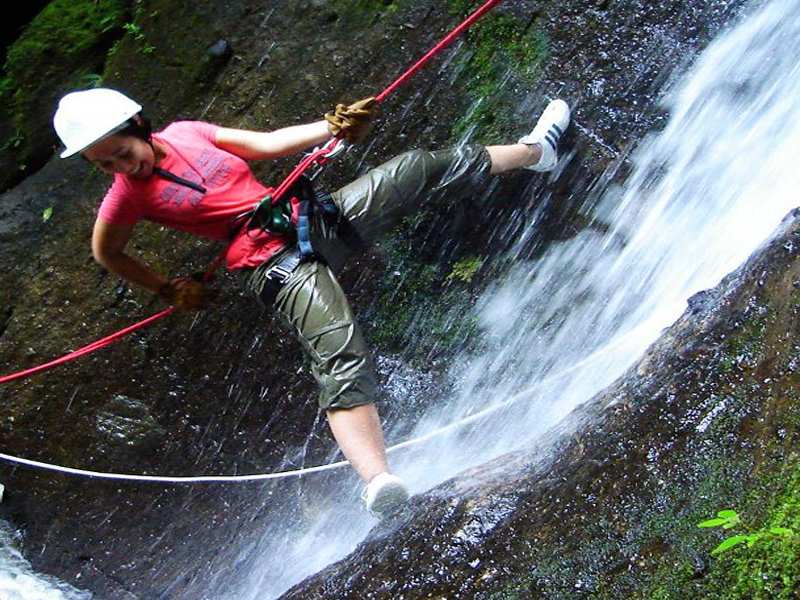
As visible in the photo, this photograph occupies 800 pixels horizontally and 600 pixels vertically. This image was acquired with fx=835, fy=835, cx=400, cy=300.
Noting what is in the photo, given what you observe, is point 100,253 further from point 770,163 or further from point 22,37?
point 770,163

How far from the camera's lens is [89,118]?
3.31 m

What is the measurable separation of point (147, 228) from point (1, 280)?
44.8 inches

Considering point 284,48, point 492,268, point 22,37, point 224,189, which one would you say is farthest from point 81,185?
point 492,268

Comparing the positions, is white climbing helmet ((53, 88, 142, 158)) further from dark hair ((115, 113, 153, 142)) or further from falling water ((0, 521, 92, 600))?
falling water ((0, 521, 92, 600))

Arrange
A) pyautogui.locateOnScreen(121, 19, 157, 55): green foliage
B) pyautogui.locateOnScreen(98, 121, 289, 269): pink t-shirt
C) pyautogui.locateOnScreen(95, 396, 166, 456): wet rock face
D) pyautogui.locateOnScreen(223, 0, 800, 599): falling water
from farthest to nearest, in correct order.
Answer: pyautogui.locateOnScreen(121, 19, 157, 55): green foliage
pyautogui.locateOnScreen(95, 396, 166, 456): wet rock face
pyautogui.locateOnScreen(223, 0, 800, 599): falling water
pyautogui.locateOnScreen(98, 121, 289, 269): pink t-shirt

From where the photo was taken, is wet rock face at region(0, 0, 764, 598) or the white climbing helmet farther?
wet rock face at region(0, 0, 764, 598)

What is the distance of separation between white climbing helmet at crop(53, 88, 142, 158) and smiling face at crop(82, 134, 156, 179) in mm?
48

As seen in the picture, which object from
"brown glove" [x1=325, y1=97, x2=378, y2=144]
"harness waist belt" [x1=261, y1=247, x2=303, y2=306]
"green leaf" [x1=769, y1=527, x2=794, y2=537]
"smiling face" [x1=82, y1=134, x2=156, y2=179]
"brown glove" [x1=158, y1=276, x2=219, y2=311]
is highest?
"smiling face" [x1=82, y1=134, x2=156, y2=179]

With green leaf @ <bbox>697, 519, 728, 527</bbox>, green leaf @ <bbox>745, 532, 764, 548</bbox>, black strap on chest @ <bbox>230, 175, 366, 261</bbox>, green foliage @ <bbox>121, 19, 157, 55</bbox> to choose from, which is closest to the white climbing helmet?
black strap on chest @ <bbox>230, 175, 366, 261</bbox>

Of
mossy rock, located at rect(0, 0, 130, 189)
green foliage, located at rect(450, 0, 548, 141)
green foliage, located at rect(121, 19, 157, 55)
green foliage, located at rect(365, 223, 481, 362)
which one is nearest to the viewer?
green foliage, located at rect(450, 0, 548, 141)

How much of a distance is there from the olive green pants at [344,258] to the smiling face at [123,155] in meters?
0.66

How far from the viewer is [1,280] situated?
5516mm

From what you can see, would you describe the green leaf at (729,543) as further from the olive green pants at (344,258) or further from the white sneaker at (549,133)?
the white sneaker at (549,133)

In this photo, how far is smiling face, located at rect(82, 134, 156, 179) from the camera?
336 centimetres
